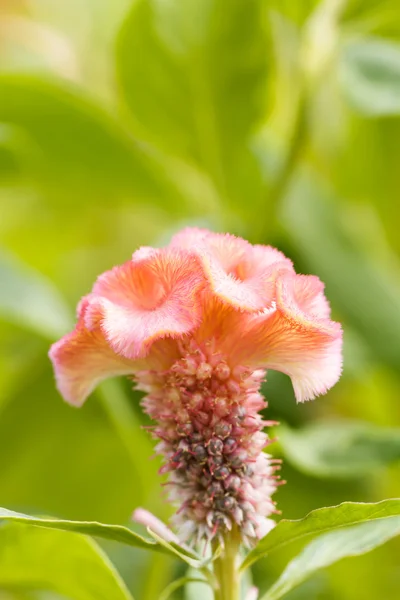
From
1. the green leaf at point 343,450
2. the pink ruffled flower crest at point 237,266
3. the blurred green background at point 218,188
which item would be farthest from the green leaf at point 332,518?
the blurred green background at point 218,188

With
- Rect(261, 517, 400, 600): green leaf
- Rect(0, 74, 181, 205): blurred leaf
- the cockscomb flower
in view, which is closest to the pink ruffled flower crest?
the cockscomb flower

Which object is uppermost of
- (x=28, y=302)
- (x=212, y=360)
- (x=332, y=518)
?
(x=28, y=302)

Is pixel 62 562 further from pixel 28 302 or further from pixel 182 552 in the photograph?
pixel 28 302

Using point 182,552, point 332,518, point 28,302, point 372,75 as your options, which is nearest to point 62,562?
point 182,552

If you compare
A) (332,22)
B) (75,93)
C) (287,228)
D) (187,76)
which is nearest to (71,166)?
(75,93)

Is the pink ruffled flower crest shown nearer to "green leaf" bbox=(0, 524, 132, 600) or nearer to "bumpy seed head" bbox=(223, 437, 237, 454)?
"bumpy seed head" bbox=(223, 437, 237, 454)

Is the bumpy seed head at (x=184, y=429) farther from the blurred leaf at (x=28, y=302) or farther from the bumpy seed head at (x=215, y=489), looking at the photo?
the blurred leaf at (x=28, y=302)
